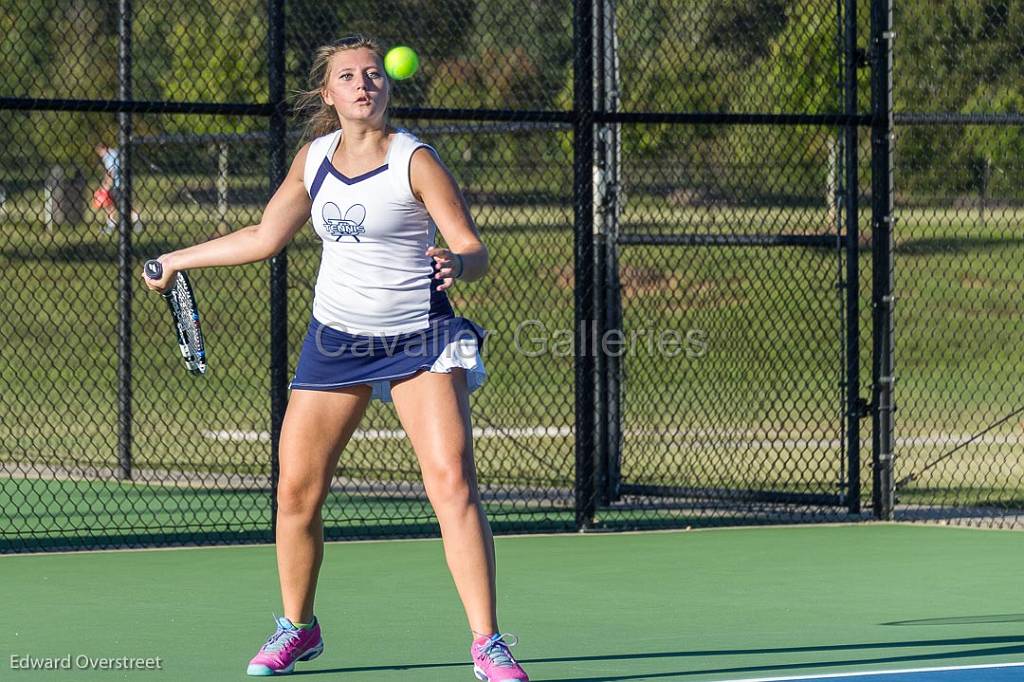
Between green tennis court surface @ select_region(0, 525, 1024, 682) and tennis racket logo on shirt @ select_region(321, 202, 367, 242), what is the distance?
136 cm

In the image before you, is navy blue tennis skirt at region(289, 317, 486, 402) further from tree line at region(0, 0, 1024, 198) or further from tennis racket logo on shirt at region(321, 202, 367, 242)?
tree line at region(0, 0, 1024, 198)

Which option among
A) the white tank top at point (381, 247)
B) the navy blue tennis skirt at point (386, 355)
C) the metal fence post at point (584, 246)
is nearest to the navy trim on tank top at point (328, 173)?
the white tank top at point (381, 247)

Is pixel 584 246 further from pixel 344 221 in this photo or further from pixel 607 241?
pixel 344 221

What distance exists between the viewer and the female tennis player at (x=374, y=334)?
5242 mm

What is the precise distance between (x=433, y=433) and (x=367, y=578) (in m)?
2.21

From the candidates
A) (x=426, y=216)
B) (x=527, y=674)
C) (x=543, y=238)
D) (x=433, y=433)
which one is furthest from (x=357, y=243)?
(x=543, y=238)

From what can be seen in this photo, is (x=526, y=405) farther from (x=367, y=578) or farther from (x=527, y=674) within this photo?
(x=527, y=674)

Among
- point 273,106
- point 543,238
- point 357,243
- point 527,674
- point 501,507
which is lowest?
point 527,674

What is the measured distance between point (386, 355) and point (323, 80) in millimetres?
899

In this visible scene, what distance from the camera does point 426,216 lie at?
5.32 m

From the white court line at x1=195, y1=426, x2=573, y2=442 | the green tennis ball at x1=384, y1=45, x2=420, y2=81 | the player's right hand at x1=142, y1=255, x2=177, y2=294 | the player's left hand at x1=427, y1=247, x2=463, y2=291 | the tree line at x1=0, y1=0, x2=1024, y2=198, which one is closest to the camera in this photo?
the player's left hand at x1=427, y1=247, x2=463, y2=291

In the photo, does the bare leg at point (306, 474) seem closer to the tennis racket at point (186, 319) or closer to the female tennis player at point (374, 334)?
the female tennis player at point (374, 334)

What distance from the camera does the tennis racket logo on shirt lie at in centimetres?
528

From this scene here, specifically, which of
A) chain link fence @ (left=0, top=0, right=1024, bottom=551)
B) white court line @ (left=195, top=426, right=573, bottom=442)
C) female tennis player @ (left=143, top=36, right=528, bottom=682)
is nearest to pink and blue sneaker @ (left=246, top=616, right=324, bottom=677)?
female tennis player @ (left=143, top=36, right=528, bottom=682)
